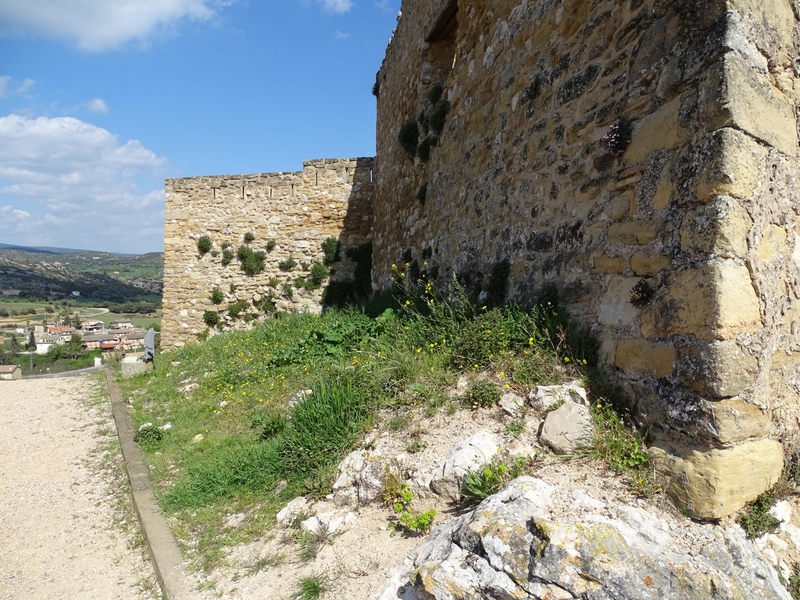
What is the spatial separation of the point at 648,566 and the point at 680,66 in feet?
8.01

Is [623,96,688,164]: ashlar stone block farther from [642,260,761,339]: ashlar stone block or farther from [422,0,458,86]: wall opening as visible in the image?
[422,0,458,86]: wall opening

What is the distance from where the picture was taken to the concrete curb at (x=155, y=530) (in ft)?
10.4

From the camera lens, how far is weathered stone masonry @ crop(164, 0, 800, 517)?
246cm

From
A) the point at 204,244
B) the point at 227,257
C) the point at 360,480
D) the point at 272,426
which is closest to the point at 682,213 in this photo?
the point at 360,480

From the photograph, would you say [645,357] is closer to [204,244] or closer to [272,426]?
[272,426]

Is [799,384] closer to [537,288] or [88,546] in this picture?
[537,288]

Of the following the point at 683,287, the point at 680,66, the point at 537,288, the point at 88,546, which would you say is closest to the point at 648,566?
the point at 683,287

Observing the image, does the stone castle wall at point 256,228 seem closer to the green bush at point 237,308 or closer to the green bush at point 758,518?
the green bush at point 237,308

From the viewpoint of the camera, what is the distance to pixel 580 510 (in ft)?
7.75

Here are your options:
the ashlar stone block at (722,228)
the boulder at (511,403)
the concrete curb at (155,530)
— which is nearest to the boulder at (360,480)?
the boulder at (511,403)

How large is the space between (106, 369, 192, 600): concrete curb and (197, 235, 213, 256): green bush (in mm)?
7385

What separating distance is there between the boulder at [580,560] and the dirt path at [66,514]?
219 centimetres

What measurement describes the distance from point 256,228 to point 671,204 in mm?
11295

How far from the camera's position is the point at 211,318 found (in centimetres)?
1279
